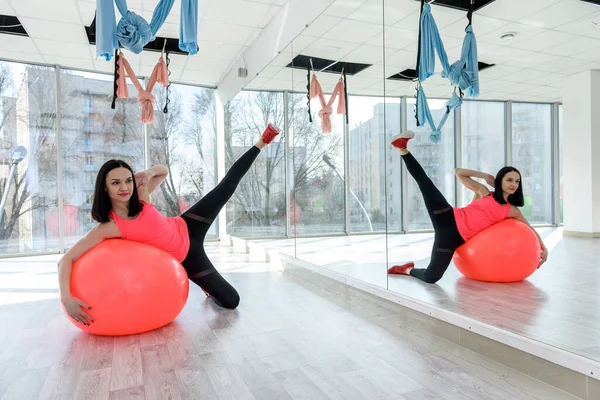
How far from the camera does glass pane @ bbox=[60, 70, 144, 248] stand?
239 inches

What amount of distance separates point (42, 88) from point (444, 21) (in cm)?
579

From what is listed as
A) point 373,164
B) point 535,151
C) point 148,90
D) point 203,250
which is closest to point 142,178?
point 203,250

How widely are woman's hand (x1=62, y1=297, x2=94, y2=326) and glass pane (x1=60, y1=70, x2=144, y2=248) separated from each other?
4424mm

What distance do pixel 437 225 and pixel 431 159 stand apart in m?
0.47

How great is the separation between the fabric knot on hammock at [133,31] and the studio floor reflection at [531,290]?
252 cm

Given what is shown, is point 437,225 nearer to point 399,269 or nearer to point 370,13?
point 399,269

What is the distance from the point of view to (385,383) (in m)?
1.74

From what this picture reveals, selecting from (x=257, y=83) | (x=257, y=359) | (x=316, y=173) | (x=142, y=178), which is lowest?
(x=257, y=359)

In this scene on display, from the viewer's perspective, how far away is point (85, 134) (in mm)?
6168

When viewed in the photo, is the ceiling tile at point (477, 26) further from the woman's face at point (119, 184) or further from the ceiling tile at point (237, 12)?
the ceiling tile at point (237, 12)

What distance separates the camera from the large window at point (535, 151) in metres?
1.98

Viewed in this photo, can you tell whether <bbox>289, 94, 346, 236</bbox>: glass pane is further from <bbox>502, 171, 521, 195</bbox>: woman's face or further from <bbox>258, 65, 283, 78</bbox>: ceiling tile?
<bbox>502, 171, 521, 195</bbox>: woman's face

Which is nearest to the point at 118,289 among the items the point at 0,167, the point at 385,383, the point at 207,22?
the point at 385,383

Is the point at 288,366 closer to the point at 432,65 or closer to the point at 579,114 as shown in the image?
the point at 579,114
